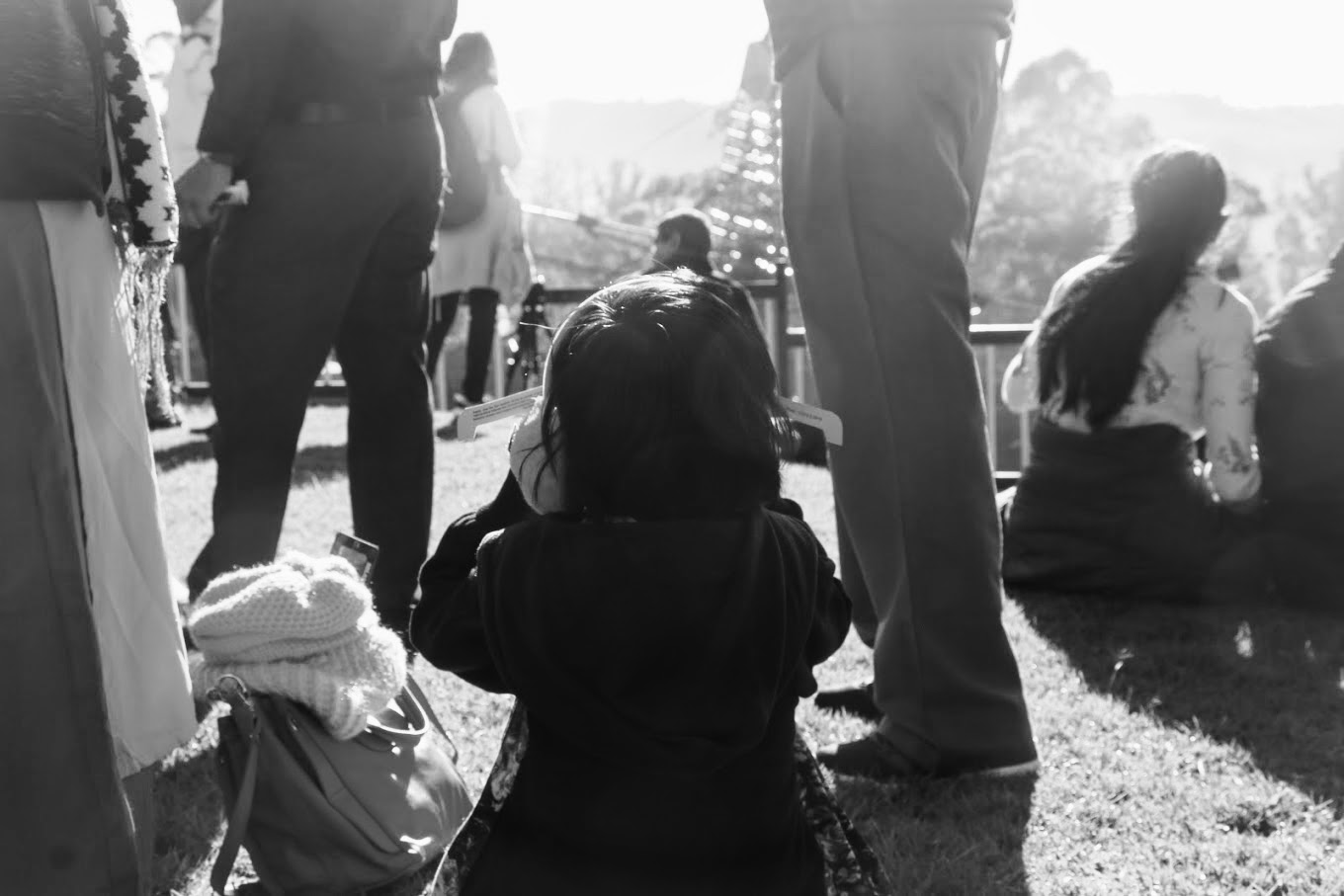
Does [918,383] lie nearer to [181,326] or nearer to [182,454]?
[182,454]

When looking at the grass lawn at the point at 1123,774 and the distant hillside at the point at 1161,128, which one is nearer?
the grass lawn at the point at 1123,774

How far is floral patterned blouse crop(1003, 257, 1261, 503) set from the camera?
4004mm

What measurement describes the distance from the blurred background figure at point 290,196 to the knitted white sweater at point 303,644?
2.72ft

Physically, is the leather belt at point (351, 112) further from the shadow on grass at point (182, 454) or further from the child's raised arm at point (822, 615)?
the shadow on grass at point (182, 454)

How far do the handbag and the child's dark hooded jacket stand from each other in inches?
19.2

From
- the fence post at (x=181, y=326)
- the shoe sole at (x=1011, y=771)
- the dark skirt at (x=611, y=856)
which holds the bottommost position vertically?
the fence post at (x=181, y=326)

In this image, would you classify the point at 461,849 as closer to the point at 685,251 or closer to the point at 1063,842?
the point at 1063,842

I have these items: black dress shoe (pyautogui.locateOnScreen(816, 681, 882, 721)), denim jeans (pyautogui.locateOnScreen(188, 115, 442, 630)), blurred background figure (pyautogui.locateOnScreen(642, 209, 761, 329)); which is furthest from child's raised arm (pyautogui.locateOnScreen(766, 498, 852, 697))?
blurred background figure (pyautogui.locateOnScreen(642, 209, 761, 329))

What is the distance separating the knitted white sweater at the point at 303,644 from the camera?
2162mm

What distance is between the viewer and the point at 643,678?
154cm

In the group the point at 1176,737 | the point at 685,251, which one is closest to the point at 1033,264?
the point at 685,251

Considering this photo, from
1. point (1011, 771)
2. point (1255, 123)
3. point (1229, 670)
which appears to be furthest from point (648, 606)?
point (1255, 123)

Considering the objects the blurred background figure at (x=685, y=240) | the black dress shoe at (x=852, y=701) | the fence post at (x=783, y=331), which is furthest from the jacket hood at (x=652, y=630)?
the fence post at (x=783, y=331)

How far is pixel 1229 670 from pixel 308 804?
7.24 feet
